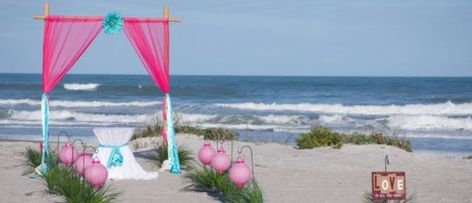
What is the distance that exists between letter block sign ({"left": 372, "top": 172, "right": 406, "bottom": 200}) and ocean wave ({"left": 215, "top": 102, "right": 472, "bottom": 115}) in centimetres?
2938

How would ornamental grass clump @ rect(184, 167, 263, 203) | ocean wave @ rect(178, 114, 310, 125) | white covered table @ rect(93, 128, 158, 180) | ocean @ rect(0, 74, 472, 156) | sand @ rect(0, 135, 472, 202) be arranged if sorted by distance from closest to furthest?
ornamental grass clump @ rect(184, 167, 263, 203)
sand @ rect(0, 135, 472, 202)
white covered table @ rect(93, 128, 158, 180)
ocean @ rect(0, 74, 472, 156)
ocean wave @ rect(178, 114, 310, 125)

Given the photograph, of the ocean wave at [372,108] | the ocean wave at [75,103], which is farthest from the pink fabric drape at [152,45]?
the ocean wave at [75,103]

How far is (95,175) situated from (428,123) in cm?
2267

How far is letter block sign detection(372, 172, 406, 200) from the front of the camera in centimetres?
745

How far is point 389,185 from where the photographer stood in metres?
7.48

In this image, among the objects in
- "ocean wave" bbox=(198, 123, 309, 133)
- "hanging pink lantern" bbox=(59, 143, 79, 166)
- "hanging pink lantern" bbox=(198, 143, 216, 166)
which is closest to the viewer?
"hanging pink lantern" bbox=(59, 143, 79, 166)

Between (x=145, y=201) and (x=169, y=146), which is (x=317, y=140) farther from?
(x=145, y=201)

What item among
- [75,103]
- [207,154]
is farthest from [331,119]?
[207,154]

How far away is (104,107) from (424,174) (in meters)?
29.5

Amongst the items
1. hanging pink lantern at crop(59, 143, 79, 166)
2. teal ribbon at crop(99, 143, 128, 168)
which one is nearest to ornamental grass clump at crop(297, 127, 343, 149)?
teal ribbon at crop(99, 143, 128, 168)

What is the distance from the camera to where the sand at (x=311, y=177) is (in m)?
10.0

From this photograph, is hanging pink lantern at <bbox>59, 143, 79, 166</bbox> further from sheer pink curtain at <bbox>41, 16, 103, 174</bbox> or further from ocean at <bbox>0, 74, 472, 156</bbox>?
ocean at <bbox>0, 74, 472, 156</bbox>

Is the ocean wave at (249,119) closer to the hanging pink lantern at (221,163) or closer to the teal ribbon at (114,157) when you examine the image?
the teal ribbon at (114,157)

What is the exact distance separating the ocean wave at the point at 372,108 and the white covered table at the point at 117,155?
86.3 feet
